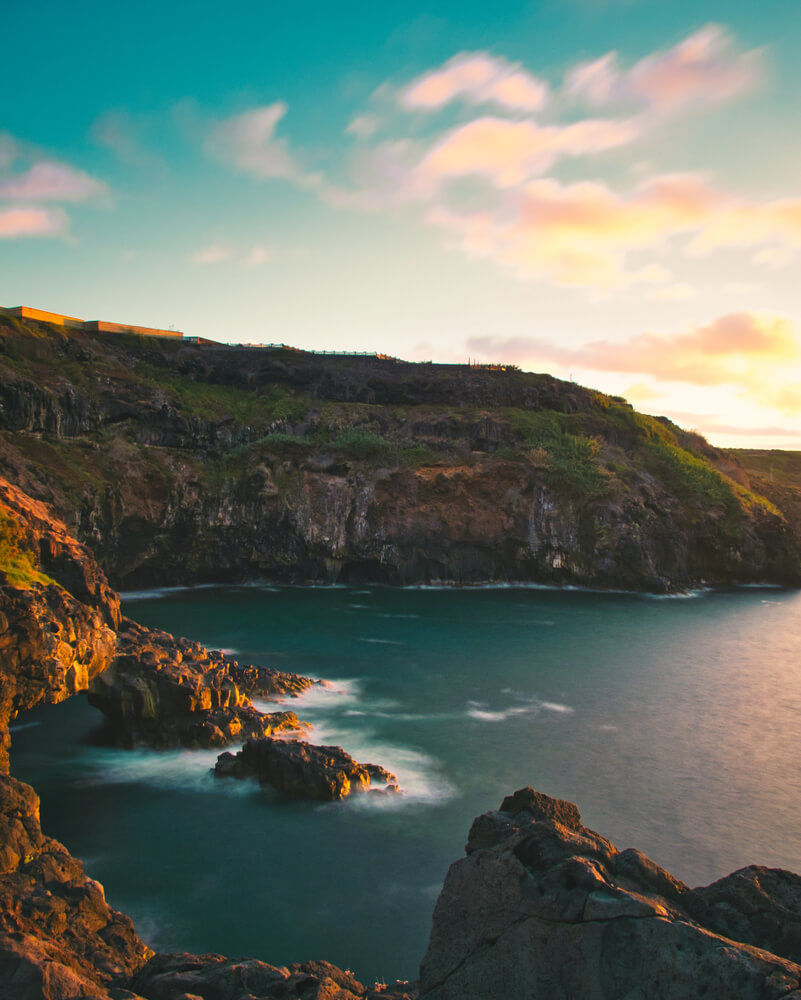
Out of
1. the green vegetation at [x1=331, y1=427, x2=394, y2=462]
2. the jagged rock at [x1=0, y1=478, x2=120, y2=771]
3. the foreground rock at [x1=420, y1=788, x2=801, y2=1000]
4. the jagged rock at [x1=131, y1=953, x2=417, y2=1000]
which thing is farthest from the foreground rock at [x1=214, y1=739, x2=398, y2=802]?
the green vegetation at [x1=331, y1=427, x2=394, y2=462]

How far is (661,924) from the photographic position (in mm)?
7758

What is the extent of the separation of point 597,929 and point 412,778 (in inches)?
651

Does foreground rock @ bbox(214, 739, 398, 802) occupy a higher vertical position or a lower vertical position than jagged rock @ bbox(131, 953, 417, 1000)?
lower

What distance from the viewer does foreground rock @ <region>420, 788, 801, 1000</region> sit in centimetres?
732

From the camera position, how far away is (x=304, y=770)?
21984 mm

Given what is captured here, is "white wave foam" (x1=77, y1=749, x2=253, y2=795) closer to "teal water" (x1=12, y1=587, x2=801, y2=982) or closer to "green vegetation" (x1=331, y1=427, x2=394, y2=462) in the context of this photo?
"teal water" (x1=12, y1=587, x2=801, y2=982)

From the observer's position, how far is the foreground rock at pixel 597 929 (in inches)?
288

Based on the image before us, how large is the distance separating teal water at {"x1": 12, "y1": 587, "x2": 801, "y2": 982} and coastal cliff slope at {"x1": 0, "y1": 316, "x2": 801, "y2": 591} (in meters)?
16.8

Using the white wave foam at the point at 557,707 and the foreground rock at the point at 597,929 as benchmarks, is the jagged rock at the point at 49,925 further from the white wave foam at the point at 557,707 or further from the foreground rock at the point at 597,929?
the white wave foam at the point at 557,707

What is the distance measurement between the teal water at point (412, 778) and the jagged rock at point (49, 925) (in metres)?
2.78

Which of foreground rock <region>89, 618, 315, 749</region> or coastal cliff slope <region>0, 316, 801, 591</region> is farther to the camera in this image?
coastal cliff slope <region>0, 316, 801, 591</region>

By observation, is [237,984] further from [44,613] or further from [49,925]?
[44,613]

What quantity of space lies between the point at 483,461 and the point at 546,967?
220 feet

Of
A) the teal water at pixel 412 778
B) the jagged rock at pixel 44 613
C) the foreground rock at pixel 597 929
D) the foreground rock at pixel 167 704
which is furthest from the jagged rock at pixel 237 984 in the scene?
the foreground rock at pixel 167 704
